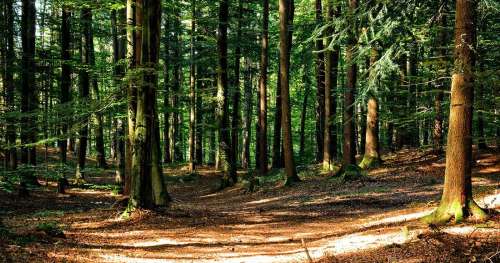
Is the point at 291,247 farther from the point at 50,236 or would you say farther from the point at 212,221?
the point at 50,236

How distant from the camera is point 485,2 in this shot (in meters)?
8.48

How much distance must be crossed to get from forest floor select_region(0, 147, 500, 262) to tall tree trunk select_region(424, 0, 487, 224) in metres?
0.43

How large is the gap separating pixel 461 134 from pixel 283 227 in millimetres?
5069

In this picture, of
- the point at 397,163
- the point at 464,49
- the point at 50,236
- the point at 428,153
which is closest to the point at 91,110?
the point at 50,236

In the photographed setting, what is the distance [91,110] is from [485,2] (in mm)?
9307

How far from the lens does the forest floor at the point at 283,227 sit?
7633mm

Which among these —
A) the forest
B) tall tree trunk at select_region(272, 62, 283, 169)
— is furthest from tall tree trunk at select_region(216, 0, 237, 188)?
tall tree trunk at select_region(272, 62, 283, 169)

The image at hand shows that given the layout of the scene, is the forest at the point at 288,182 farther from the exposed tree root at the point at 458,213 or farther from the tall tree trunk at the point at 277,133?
the tall tree trunk at the point at 277,133

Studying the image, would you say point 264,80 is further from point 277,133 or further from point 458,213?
point 458,213

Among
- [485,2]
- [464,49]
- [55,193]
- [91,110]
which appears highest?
[485,2]

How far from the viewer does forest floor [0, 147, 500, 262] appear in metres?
7.63

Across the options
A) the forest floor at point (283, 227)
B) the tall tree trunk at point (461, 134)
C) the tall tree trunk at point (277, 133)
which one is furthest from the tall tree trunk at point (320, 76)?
the tall tree trunk at point (461, 134)

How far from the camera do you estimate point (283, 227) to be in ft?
38.0

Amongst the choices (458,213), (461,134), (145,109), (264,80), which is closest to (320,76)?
(264,80)
